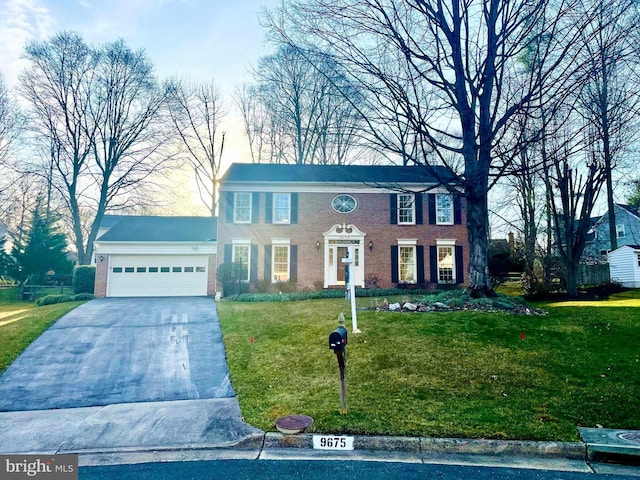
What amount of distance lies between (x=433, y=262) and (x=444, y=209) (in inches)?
108

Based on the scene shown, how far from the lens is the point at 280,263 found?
18422mm

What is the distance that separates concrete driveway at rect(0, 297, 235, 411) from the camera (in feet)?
20.6

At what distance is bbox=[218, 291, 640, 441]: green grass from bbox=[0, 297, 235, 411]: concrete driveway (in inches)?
26.6

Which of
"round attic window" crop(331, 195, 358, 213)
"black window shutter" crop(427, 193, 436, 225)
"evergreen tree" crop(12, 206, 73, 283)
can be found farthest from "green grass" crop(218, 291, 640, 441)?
"evergreen tree" crop(12, 206, 73, 283)

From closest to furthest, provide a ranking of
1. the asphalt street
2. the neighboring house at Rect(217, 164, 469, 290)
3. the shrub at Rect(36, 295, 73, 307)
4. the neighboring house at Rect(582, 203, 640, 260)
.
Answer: the asphalt street → the shrub at Rect(36, 295, 73, 307) → the neighboring house at Rect(217, 164, 469, 290) → the neighboring house at Rect(582, 203, 640, 260)

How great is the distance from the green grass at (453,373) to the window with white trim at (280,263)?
803 centimetres

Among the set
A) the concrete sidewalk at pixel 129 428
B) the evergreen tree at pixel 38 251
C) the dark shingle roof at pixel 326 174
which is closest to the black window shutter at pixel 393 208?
the dark shingle roof at pixel 326 174

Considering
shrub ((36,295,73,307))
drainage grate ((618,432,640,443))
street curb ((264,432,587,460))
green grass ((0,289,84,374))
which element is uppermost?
shrub ((36,295,73,307))

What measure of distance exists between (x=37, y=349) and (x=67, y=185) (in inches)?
830

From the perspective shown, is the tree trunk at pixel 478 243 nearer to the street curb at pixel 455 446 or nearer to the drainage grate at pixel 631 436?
the drainage grate at pixel 631 436

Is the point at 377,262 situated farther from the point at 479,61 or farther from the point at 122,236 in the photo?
the point at 122,236

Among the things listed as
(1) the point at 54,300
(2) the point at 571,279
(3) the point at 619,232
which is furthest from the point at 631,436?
(3) the point at 619,232

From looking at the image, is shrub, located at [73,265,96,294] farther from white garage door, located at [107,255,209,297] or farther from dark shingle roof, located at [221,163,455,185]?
dark shingle roof, located at [221,163,455,185]

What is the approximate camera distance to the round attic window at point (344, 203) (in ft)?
62.2
